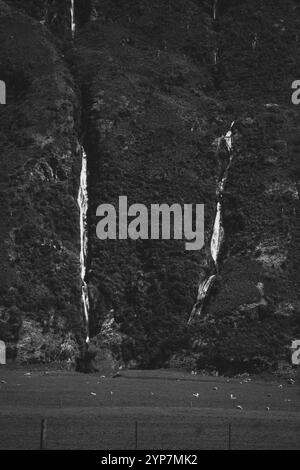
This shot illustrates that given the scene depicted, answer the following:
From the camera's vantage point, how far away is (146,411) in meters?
76.9

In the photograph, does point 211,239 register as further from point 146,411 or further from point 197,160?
point 146,411

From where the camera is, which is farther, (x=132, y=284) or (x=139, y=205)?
(x=139, y=205)

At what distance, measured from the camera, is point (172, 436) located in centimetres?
5850

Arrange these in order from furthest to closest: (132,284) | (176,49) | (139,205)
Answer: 1. (176,49)
2. (139,205)
3. (132,284)

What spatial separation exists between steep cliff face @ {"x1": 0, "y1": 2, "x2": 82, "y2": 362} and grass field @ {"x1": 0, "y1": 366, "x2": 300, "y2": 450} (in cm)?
1165

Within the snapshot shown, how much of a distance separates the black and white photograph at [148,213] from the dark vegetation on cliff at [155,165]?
29cm

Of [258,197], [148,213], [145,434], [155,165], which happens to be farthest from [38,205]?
[145,434]

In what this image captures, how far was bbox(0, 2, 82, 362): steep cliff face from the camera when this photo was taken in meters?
121

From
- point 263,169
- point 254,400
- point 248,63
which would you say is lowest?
point 254,400

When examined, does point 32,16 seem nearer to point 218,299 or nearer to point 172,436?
point 218,299

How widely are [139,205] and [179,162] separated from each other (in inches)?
461

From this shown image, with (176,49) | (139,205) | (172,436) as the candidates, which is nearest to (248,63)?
(176,49)

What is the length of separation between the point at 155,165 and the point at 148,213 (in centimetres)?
1024

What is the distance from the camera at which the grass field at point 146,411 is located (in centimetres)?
5597
